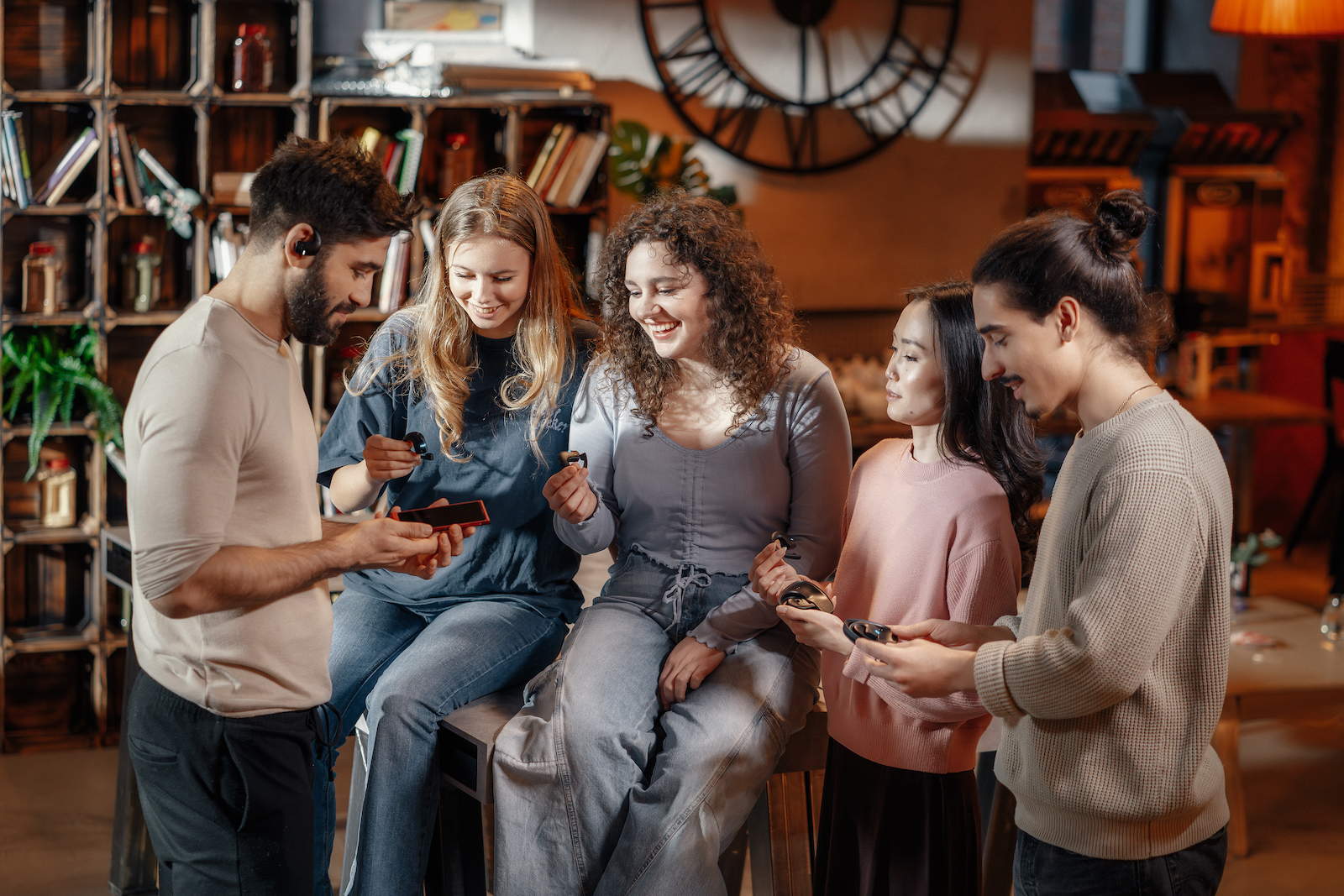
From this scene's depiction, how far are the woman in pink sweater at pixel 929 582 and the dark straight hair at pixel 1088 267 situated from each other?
1.43ft

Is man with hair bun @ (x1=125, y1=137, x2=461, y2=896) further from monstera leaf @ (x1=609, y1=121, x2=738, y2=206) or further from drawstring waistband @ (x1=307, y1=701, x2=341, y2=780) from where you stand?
monstera leaf @ (x1=609, y1=121, x2=738, y2=206)

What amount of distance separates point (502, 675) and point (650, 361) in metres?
0.64

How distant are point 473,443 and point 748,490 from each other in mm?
563

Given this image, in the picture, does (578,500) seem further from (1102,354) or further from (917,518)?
(1102,354)

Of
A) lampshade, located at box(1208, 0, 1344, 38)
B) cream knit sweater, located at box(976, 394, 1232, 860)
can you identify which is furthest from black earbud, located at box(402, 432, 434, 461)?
lampshade, located at box(1208, 0, 1344, 38)

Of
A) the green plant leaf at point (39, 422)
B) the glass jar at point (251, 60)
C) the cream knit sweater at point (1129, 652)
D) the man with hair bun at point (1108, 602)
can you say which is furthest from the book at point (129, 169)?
the cream knit sweater at point (1129, 652)

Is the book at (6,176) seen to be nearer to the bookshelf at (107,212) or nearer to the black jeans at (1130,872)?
the bookshelf at (107,212)

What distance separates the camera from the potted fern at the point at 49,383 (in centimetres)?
368

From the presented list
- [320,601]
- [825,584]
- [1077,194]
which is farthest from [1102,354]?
[1077,194]

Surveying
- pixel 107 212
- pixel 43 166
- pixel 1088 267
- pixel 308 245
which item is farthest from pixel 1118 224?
pixel 43 166

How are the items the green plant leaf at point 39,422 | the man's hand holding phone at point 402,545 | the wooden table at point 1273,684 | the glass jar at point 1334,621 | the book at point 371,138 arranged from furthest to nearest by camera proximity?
the book at point 371,138, the green plant leaf at point 39,422, the glass jar at point 1334,621, the wooden table at point 1273,684, the man's hand holding phone at point 402,545

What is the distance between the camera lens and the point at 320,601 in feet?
5.91

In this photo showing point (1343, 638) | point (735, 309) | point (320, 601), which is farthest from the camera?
point (1343, 638)

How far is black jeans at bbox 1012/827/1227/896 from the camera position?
1.45 m
